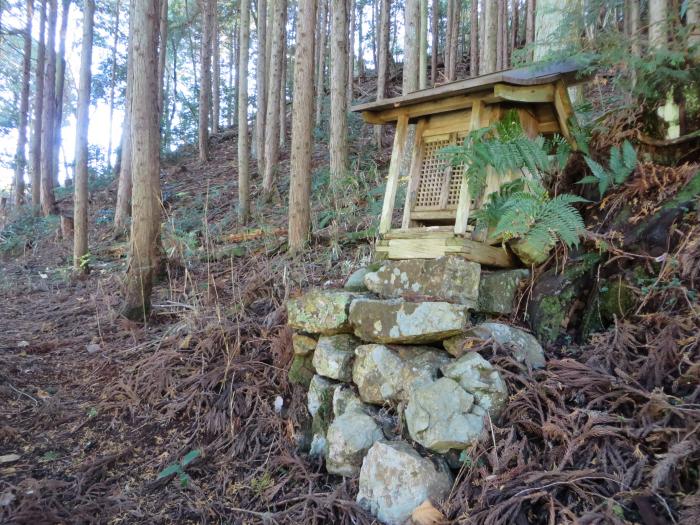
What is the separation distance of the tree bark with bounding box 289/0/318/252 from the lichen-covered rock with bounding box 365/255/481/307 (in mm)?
2870

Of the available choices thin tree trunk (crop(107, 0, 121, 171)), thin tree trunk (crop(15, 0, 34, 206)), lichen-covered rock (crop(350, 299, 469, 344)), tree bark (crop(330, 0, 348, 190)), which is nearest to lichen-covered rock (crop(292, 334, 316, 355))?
lichen-covered rock (crop(350, 299, 469, 344))

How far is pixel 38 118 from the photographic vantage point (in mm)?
15633

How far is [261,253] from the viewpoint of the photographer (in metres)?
7.14

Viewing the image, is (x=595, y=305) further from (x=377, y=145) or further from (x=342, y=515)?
(x=377, y=145)

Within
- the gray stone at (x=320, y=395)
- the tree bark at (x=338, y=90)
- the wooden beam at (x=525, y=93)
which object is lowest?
the gray stone at (x=320, y=395)

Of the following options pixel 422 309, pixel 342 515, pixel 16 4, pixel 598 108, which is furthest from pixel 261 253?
pixel 16 4

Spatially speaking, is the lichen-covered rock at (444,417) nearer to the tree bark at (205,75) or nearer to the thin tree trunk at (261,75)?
the thin tree trunk at (261,75)

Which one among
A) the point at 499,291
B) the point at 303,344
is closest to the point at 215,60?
the point at 303,344

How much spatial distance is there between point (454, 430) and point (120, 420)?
9.86ft

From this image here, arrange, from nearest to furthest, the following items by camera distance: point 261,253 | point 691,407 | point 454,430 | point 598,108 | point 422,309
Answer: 1. point 691,407
2. point 454,430
3. point 422,309
4. point 261,253
5. point 598,108

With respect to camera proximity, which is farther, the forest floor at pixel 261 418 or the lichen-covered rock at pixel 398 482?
the lichen-covered rock at pixel 398 482

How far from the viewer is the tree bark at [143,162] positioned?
5746 mm

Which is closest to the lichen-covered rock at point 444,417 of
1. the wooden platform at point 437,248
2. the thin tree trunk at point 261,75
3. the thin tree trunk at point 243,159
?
the wooden platform at point 437,248

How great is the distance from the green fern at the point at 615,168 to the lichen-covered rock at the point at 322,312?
7.08 ft
